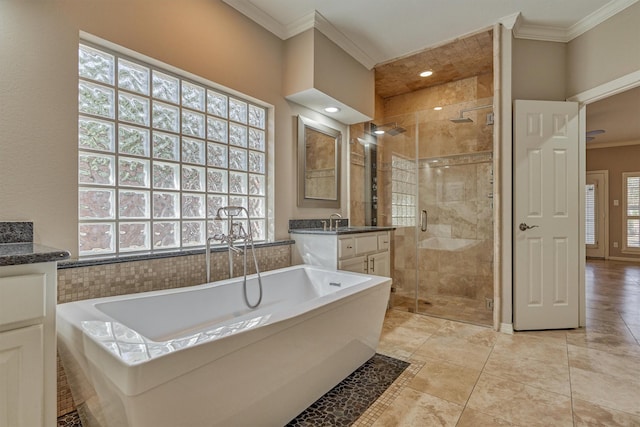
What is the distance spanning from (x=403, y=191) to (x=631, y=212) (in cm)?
603

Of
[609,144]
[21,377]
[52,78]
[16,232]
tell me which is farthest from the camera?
[609,144]

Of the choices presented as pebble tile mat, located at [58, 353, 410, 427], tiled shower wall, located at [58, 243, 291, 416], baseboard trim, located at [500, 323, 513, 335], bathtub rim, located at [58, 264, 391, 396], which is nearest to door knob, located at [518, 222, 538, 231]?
baseboard trim, located at [500, 323, 513, 335]

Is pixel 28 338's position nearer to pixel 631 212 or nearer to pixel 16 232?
pixel 16 232

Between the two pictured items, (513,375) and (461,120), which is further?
(461,120)

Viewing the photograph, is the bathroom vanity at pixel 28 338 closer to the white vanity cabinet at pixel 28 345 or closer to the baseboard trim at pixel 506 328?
the white vanity cabinet at pixel 28 345

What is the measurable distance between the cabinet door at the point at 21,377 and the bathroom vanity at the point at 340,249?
1.94 metres

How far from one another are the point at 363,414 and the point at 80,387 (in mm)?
1283

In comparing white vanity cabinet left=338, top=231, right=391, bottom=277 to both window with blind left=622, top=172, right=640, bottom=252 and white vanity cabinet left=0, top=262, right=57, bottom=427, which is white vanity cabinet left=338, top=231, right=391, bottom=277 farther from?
window with blind left=622, top=172, right=640, bottom=252

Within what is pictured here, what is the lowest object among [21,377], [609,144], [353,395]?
[353,395]

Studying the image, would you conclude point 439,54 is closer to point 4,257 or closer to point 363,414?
point 363,414

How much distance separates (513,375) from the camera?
1.98 meters

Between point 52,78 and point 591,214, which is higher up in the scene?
point 52,78

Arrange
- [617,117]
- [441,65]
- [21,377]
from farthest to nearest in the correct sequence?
[617,117] < [441,65] < [21,377]

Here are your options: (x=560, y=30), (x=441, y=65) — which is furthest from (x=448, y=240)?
(x=560, y=30)
